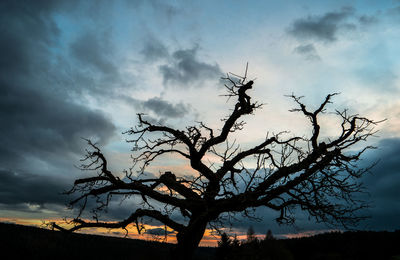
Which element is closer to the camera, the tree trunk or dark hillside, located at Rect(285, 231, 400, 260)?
Answer: the tree trunk

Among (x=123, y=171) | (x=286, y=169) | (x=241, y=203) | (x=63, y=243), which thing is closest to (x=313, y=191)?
(x=286, y=169)

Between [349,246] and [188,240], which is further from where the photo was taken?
[349,246]

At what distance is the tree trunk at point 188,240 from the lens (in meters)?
9.23

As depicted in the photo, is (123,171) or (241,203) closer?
(241,203)

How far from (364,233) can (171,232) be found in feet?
33.7

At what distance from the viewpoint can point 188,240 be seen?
9.34 meters

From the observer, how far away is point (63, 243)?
29516 mm

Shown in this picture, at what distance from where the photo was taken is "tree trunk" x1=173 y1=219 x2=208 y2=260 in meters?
9.23

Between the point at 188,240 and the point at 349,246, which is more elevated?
the point at 349,246

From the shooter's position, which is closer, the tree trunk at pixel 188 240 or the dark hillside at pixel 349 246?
the tree trunk at pixel 188 240

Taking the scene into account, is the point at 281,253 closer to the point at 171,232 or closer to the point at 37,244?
the point at 171,232

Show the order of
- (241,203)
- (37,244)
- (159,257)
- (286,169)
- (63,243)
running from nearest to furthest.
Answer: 1. (241,203)
2. (286,169)
3. (159,257)
4. (37,244)
5. (63,243)

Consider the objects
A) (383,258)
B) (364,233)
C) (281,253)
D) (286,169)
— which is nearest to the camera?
(286,169)

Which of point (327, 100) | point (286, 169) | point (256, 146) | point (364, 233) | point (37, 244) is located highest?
point (327, 100)
